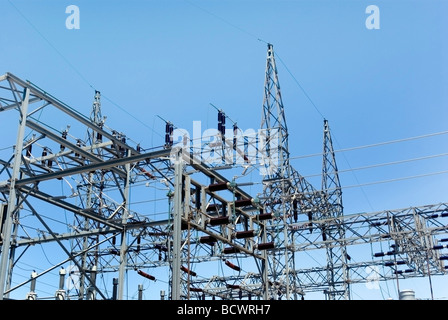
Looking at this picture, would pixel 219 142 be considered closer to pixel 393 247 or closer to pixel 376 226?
pixel 376 226

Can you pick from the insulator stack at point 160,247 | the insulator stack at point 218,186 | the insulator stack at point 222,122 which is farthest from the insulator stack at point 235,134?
the insulator stack at point 218,186

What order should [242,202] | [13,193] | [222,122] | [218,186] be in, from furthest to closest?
1. [222,122]
2. [242,202]
3. [218,186]
4. [13,193]

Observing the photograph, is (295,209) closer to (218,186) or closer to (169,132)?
(169,132)

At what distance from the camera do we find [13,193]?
17.5 metres

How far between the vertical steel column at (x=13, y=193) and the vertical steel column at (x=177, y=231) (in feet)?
17.5

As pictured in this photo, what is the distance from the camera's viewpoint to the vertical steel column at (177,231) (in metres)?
14.3

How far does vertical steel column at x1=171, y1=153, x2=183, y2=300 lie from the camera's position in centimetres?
1428

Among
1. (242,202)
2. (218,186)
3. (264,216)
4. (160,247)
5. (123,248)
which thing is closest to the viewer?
(218,186)

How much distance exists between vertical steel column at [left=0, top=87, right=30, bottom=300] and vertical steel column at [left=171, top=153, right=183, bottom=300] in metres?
5.35

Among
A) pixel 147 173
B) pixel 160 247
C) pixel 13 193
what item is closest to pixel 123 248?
pixel 13 193

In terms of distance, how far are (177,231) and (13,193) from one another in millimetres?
6239

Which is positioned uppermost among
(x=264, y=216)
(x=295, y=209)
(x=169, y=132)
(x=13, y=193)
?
(x=169, y=132)
